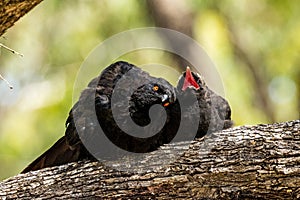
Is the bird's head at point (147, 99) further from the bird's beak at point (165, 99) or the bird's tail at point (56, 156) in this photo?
the bird's tail at point (56, 156)

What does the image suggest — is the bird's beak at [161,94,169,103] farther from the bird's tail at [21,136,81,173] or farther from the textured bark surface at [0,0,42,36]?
the textured bark surface at [0,0,42,36]

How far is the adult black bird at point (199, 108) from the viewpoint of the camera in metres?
3.56

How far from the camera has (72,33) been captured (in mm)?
7891

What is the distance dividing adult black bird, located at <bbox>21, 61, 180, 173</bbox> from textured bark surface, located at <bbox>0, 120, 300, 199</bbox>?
0.10 m

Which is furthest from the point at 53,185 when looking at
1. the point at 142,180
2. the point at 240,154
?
the point at 240,154

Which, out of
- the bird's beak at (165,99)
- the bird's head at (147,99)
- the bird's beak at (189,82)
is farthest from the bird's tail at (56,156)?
the bird's beak at (189,82)

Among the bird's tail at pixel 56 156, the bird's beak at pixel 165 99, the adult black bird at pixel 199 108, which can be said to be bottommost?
the bird's tail at pixel 56 156

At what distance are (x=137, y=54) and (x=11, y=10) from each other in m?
3.54

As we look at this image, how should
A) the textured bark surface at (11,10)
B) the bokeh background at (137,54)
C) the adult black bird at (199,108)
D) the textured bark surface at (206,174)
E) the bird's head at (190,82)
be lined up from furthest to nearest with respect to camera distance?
the bokeh background at (137,54) < the bird's head at (190,82) < the adult black bird at (199,108) < the textured bark surface at (11,10) < the textured bark surface at (206,174)

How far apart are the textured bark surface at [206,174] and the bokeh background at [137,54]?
9.43 feet

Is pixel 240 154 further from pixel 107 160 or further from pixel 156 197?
pixel 107 160

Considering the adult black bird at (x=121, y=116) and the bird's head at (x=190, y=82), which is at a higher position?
the bird's head at (x=190, y=82)

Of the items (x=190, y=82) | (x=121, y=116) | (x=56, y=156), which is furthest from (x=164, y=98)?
(x=56, y=156)

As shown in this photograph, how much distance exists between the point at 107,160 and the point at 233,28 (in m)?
4.30
